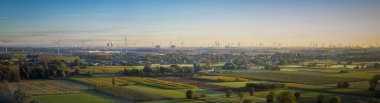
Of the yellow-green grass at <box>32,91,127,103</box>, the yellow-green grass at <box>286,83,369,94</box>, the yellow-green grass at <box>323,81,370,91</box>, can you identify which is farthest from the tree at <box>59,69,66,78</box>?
the yellow-green grass at <box>323,81,370,91</box>

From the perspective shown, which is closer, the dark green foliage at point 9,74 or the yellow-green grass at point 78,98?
the yellow-green grass at point 78,98

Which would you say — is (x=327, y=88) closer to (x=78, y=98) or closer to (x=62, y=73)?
(x=78, y=98)

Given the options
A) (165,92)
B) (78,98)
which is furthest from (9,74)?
(165,92)

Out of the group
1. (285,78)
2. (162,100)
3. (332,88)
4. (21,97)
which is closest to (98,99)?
(162,100)

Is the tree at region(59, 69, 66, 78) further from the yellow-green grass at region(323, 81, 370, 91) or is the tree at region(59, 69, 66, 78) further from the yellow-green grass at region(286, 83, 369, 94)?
the yellow-green grass at region(323, 81, 370, 91)

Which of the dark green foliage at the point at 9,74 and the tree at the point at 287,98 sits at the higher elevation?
the dark green foliage at the point at 9,74

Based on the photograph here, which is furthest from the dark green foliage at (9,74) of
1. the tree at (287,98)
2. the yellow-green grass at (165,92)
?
the tree at (287,98)

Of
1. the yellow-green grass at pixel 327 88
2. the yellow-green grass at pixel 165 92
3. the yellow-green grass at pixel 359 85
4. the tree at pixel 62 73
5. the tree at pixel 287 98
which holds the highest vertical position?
the tree at pixel 62 73

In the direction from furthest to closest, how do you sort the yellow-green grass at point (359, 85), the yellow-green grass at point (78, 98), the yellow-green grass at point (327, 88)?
1. the yellow-green grass at point (359, 85)
2. the yellow-green grass at point (327, 88)
3. the yellow-green grass at point (78, 98)

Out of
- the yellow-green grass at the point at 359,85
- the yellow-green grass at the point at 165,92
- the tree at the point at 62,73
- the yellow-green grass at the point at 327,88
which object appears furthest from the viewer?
the tree at the point at 62,73

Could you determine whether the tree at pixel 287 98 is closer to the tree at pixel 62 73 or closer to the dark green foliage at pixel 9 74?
the dark green foliage at pixel 9 74
